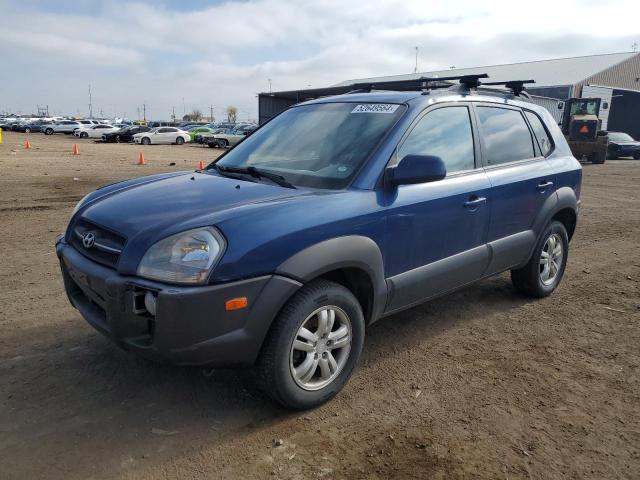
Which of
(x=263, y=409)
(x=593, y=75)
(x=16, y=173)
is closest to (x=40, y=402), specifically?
(x=263, y=409)

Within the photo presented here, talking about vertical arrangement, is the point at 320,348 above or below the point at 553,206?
below

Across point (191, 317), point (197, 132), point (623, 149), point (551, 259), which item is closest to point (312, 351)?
point (191, 317)

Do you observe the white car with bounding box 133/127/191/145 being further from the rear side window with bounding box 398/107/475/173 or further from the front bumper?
the front bumper

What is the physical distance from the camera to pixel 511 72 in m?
50.9

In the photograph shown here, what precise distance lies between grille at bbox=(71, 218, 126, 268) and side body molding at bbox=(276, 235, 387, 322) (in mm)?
880

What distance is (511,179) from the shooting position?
415 centimetres

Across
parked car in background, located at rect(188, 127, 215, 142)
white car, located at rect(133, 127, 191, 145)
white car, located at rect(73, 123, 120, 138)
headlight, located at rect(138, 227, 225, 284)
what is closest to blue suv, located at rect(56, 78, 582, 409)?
headlight, located at rect(138, 227, 225, 284)

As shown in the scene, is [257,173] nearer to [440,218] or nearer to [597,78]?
[440,218]

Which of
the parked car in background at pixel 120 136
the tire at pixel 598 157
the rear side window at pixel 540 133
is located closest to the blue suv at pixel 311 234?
the rear side window at pixel 540 133

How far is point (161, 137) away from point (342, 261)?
36927 millimetres

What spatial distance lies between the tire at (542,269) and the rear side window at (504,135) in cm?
78

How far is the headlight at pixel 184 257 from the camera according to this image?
248cm

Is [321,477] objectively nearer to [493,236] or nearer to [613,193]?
[493,236]

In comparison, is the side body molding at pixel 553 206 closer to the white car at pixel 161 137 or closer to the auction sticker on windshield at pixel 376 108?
the auction sticker on windshield at pixel 376 108
